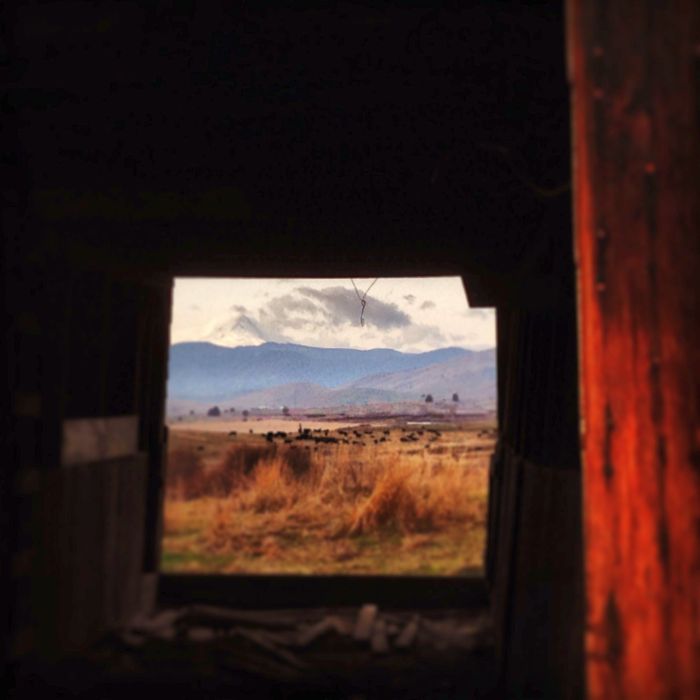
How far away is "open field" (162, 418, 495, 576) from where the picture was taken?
420 inches

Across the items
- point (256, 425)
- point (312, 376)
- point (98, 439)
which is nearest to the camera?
point (98, 439)

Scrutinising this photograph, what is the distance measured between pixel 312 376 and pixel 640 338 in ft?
133

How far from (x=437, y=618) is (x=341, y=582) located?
3.93 feet

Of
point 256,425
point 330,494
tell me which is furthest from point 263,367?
point 330,494

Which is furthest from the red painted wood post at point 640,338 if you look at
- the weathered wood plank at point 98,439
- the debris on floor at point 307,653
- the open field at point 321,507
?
the open field at point 321,507

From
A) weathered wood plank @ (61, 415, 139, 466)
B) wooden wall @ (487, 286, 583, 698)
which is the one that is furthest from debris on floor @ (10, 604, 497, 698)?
weathered wood plank @ (61, 415, 139, 466)

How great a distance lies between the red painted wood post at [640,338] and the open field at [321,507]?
8.09 meters

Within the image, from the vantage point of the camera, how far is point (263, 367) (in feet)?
154

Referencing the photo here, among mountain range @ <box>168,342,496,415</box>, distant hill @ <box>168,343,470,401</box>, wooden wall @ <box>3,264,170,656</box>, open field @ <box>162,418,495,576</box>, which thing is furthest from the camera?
distant hill @ <box>168,343,470,401</box>

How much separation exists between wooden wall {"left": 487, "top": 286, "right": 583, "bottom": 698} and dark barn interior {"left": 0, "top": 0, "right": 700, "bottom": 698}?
0.03m

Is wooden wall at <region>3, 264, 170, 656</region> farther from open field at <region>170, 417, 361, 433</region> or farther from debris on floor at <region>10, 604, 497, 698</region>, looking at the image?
open field at <region>170, 417, 361, 433</region>

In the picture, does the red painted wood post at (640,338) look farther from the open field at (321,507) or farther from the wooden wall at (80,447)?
the open field at (321,507)

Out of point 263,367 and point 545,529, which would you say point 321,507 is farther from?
Result: point 263,367

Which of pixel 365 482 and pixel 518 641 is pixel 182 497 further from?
pixel 518 641
